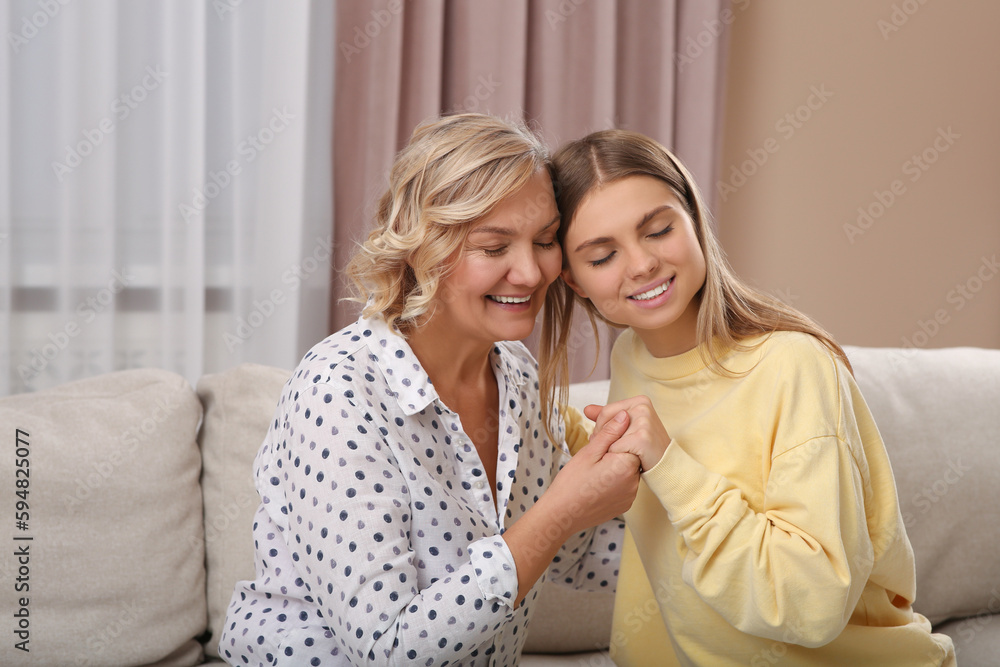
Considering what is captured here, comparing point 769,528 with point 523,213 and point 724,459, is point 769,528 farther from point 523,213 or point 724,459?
point 523,213

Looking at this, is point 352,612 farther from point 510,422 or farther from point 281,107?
point 281,107

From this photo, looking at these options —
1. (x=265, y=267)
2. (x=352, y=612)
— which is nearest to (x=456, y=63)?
(x=265, y=267)

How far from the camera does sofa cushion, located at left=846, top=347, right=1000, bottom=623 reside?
5.74 ft

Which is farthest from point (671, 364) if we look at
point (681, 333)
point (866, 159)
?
point (866, 159)

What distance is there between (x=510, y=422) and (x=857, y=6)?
2392 millimetres

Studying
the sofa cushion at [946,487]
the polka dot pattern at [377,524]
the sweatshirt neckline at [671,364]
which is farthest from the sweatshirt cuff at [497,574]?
the sofa cushion at [946,487]

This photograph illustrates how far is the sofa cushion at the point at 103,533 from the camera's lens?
1.42 metres

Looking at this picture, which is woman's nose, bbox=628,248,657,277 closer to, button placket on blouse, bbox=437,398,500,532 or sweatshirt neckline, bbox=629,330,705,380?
sweatshirt neckline, bbox=629,330,705,380

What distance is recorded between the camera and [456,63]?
90.4 inches
